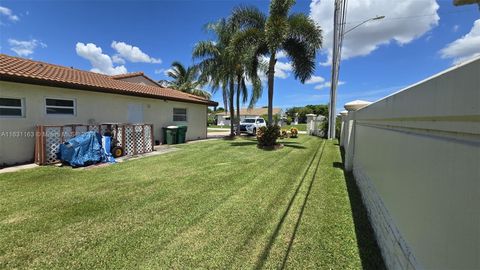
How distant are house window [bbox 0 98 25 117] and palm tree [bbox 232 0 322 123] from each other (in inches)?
373

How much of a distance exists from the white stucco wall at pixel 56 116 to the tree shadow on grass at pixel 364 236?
415 inches

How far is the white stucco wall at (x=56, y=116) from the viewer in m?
8.72

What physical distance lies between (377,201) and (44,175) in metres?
8.18

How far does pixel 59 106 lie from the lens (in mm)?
10297

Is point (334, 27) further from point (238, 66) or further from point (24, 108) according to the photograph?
point (24, 108)

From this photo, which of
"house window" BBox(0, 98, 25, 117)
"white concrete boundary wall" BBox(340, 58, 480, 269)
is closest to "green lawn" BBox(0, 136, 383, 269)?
"white concrete boundary wall" BBox(340, 58, 480, 269)

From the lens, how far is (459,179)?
1446 mm

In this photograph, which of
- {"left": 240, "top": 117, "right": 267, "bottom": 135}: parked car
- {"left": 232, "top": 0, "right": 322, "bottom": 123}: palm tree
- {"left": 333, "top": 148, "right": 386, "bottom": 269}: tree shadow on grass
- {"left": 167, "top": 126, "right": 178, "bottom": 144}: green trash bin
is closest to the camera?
{"left": 333, "top": 148, "right": 386, "bottom": 269}: tree shadow on grass

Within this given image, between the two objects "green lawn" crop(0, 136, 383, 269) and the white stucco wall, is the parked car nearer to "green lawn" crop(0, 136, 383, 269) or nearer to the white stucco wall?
the white stucco wall

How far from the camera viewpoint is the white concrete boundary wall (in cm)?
134

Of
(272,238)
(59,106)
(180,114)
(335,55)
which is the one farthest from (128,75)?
(272,238)

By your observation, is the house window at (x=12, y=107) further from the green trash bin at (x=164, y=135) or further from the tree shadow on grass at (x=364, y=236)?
the tree shadow on grass at (x=364, y=236)

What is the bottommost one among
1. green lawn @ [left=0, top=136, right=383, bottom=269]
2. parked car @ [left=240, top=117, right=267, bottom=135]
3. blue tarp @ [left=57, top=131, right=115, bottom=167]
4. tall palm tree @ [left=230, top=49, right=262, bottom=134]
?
green lawn @ [left=0, top=136, right=383, bottom=269]

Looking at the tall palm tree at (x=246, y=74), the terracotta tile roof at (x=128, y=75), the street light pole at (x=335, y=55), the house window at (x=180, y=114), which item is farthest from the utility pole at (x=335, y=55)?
the terracotta tile roof at (x=128, y=75)
